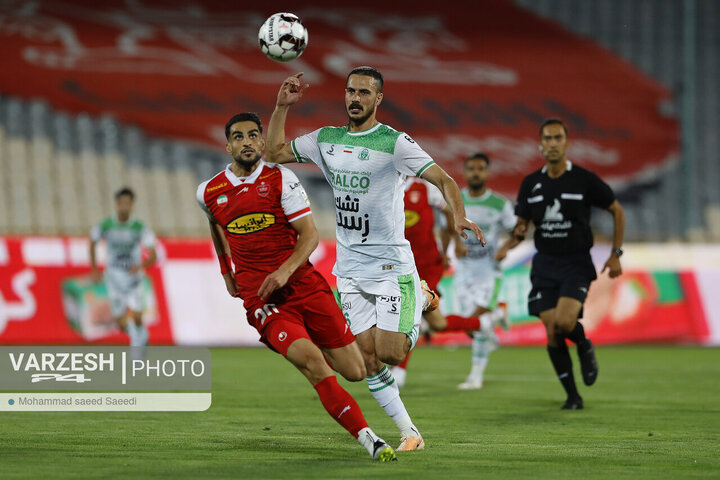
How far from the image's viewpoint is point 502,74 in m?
26.7

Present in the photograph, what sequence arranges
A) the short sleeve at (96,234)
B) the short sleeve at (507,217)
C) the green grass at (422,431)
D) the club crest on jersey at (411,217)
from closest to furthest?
1. the green grass at (422,431)
2. the club crest on jersey at (411,217)
3. the short sleeve at (507,217)
4. the short sleeve at (96,234)

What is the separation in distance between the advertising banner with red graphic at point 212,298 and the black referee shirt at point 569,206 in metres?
8.21

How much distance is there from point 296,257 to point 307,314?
41 centimetres

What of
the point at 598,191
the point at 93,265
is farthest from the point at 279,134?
the point at 93,265

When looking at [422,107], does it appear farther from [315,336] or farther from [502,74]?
[315,336]

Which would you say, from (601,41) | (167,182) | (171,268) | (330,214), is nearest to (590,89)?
(601,41)

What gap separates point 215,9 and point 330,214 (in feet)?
21.6

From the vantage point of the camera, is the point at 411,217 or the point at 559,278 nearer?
the point at 559,278

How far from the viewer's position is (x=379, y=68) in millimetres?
26391

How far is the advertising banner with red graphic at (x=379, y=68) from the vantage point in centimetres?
2473

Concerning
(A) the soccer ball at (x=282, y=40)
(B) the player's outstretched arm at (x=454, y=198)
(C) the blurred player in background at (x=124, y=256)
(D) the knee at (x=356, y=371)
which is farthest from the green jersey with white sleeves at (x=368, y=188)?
(C) the blurred player in background at (x=124, y=256)

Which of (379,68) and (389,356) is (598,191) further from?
(379,68)

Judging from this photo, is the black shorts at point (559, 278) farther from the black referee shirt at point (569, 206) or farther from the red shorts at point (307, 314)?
the red shorts at point (307, 314)

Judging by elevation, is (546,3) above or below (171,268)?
above
